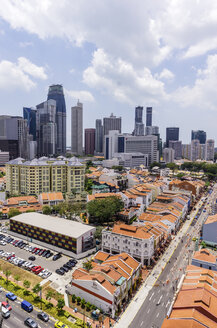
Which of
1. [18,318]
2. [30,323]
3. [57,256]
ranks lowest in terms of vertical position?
[18,318]

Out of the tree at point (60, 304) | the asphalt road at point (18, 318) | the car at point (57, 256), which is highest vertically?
the tree at point (60, 304)

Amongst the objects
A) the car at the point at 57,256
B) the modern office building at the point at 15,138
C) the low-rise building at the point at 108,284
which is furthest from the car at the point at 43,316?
the modern office building at the point at 15,138

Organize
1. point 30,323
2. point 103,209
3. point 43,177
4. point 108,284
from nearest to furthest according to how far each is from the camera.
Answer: point 30,323 < point 108,284 < point 103,209 < point 43,177

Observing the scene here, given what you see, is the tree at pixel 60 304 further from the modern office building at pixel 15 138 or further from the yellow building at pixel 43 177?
the modern office building at pixel 15 138

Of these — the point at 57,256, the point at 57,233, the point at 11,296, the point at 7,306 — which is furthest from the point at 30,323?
the point at 57,233

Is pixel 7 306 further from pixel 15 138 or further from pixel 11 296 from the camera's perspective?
pixel 15 138

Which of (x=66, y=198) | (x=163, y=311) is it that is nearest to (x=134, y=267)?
(x=163, y=311)
